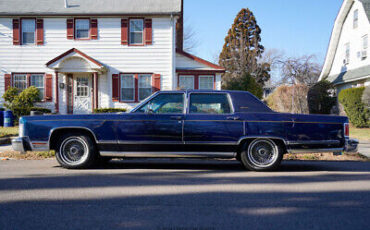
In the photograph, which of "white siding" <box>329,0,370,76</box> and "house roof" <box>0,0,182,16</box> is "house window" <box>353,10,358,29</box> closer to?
"white siding" <box>329,0,370,76</box>

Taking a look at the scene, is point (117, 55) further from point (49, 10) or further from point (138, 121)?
point (138, 121)

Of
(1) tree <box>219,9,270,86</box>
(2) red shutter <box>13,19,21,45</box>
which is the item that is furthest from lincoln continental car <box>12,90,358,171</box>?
(1) tree <box>219,9,270,86</box>

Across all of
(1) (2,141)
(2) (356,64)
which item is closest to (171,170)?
(1) (2,141)

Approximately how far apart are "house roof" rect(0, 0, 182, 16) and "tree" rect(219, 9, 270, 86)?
23622 mm

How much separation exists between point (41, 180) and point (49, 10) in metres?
16.6

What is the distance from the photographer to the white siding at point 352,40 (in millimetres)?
23723

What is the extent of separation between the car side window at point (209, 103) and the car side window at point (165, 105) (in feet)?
0.81

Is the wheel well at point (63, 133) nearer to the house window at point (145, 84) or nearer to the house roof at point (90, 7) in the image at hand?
the house window at point (145, 84)

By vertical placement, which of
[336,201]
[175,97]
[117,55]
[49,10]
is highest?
[49,10]

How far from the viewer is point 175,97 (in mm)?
7109

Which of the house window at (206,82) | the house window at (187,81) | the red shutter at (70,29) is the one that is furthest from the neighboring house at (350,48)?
the red shutter at (70,29)

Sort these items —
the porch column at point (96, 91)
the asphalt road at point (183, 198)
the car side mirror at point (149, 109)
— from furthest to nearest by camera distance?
the porch column at point (96, 91) < the car side mirror at point (149, 109) < the asphalt road at point (183, 198)

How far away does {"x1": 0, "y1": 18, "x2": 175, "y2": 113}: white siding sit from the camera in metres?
19.8

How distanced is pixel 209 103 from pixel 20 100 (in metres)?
15.3
